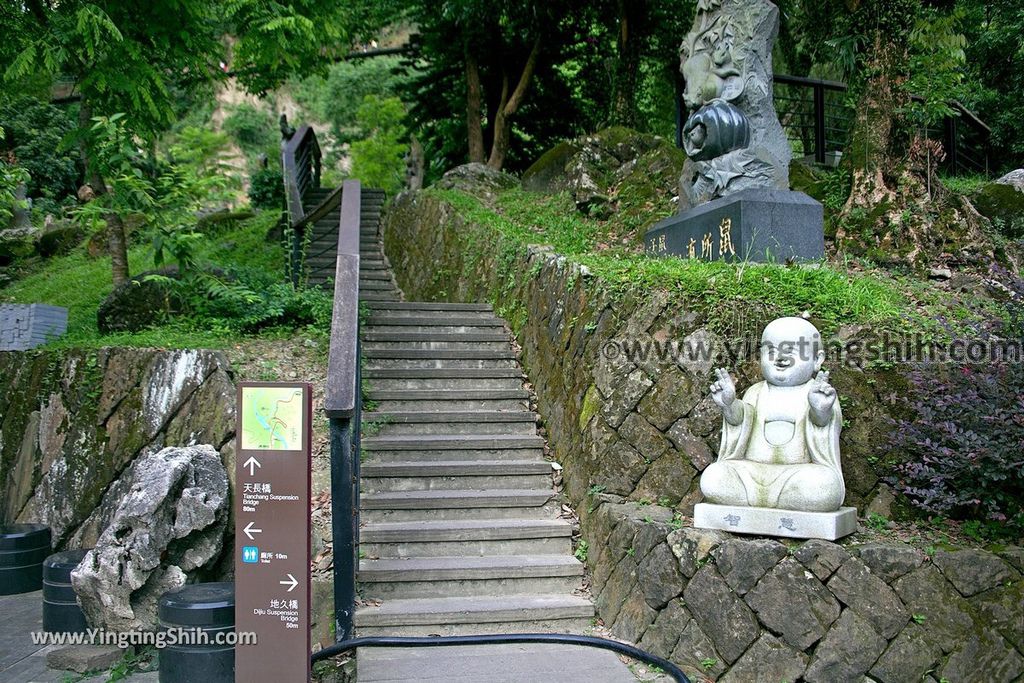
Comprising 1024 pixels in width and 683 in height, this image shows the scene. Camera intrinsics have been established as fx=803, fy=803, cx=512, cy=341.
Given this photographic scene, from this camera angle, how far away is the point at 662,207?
32.6 ft

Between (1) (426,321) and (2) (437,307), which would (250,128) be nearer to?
(2) (437,307)

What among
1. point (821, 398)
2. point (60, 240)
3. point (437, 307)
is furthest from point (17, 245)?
point (821, 398)

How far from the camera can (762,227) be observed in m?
6.46

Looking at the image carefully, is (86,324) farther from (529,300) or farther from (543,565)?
(543,565)

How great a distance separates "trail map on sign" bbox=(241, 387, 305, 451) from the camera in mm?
3893

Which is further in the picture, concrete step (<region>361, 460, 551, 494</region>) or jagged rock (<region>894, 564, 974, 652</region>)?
concrete step (<region>361, 460, 551, 494</region>)

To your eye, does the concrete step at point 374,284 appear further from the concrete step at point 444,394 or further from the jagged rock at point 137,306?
the concrete step at point 444,394

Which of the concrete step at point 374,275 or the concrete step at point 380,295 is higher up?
the concrete step at point 374,275

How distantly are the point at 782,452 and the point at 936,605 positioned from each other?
40.4 inches

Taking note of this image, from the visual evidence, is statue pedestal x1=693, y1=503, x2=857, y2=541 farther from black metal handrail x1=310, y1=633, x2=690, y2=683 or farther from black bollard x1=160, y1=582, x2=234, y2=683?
black bollard x1=160, y1=582, x2=234, y2=683

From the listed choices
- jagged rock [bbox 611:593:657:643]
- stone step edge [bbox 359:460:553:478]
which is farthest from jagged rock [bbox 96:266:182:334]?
jagged rock [bbox 611:593:657:643]

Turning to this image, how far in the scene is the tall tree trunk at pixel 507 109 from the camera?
541 inches

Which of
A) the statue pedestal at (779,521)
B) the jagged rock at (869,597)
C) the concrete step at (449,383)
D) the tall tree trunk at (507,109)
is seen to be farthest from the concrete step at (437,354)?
the tall tree trunk at (507,109)

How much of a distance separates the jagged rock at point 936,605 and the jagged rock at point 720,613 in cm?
76
